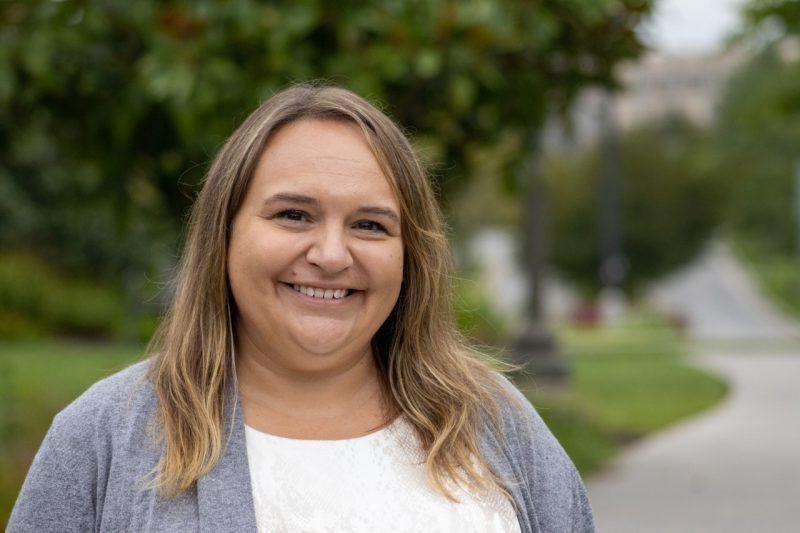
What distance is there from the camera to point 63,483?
2055mm

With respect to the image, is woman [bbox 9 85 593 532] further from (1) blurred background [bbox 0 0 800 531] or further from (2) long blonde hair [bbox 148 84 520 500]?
(1) blurred background [bbox 0 0 800 531]

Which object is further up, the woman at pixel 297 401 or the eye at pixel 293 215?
the eye at pixel 293 215

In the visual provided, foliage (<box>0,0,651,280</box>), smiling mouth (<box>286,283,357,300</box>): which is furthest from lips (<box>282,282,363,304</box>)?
foliage (<box>0,0,651,280</box>)

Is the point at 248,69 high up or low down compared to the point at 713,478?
up

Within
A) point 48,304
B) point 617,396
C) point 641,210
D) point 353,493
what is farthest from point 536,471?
point 641,210

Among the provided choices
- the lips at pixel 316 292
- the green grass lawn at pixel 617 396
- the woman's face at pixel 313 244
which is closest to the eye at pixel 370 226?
the woman's face at pixel 313 244

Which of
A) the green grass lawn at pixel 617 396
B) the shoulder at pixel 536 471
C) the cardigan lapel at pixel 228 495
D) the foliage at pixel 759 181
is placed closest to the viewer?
the cardigan lapel at pixel 228 495

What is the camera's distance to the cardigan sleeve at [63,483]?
205 cm

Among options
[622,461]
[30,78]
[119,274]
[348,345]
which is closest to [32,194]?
[119,274]

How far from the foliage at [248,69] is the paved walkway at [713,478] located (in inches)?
98.9

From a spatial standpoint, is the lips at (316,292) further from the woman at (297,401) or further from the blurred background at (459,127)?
the blurred background at (459,127)

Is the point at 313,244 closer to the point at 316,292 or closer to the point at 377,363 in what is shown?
the point at 316,292

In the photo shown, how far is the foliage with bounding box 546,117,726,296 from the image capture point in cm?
4262

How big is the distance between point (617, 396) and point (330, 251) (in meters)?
14.1
